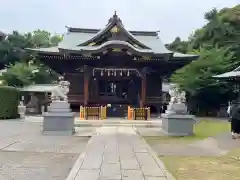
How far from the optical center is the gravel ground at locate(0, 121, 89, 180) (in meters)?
6.90

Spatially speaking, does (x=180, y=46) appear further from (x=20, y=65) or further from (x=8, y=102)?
(x=8, y=102)

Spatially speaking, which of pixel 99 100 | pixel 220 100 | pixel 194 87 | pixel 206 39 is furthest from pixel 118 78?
pixel 206 39

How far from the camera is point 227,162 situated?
28.1ft

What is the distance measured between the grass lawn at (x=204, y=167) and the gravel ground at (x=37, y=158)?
7.40 feet

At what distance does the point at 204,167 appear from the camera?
25.8 ft

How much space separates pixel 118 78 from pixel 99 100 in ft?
6.94

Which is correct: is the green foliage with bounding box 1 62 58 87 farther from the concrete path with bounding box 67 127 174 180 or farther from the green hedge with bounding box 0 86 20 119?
the concrete path with bounding box 67 127 174 180

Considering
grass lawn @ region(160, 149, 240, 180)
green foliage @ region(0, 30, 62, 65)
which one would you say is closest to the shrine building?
grass lawn @ region(160, 149, 240, 180)

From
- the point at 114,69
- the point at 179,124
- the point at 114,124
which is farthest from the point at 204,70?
the point at 179,124

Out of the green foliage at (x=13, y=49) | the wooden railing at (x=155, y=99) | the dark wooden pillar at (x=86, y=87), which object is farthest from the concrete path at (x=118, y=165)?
the green foliage at (x=13, y=49)

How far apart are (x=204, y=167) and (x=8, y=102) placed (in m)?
18.8

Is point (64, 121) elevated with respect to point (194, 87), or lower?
lower

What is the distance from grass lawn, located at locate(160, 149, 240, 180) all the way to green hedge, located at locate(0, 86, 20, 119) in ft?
56.1

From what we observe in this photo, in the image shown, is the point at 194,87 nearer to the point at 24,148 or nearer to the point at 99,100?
the point at 99,100
